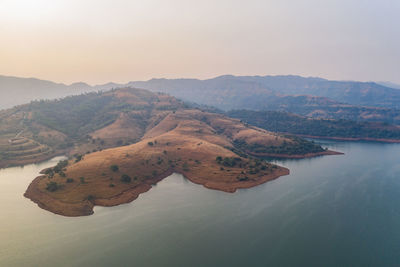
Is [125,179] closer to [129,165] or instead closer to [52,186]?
[129,165]

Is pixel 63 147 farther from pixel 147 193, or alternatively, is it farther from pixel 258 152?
pixel 258 152

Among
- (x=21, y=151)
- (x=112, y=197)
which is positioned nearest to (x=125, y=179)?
(x=112, y=197)

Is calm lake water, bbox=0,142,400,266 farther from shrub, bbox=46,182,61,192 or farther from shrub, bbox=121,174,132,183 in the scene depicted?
shrub, bbox=121,174,132,183

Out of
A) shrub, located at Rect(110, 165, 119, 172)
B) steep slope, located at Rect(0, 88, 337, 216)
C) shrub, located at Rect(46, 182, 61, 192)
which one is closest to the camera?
steep slope, located at Rect(0, 88, 337, 216)

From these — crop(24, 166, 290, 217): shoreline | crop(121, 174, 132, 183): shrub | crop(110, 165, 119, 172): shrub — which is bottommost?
crop(24, 166, 290, 217): shoreline

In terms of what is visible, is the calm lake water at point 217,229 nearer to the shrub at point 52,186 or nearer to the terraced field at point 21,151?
the shrub at point 52,186

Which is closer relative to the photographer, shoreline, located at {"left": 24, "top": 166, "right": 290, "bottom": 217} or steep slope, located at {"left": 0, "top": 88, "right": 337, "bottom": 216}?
shoreline, located at {"left": 24, "top": 166, "right": 290, "bottom": 217}

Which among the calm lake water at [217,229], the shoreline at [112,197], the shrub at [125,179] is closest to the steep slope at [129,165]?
the shoreline at [112,197]

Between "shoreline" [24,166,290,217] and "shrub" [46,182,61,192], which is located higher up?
"shrub" [46,182,61,192]

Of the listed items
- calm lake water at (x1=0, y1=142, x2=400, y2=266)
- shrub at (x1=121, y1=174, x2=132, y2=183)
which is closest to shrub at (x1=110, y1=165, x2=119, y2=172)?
shrub at (x1=121, y1=174, x2=132, y2=183)
